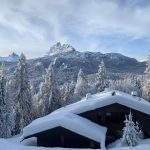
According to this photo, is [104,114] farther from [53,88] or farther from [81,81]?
[81,81]

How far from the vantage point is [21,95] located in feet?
194

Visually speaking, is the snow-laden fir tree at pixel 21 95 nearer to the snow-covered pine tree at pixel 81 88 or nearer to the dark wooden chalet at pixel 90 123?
the dark wooden chalet at pixel 90 123

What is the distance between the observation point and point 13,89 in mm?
59844

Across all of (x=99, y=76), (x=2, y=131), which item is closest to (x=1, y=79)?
(x=2, y=131)

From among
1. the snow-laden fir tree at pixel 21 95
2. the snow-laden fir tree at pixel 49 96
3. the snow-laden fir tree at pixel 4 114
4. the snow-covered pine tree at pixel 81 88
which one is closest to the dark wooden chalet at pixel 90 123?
the snow-laden fir tree at pixel 4 114

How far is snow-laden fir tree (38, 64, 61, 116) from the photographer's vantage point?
66.5m

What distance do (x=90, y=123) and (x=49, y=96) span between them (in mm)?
32404

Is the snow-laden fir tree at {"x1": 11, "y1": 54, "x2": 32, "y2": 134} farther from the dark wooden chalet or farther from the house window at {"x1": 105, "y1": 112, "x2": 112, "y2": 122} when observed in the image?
the house window at {"x1": 105, "y1": 112, "x2": 112, "y2": 122}

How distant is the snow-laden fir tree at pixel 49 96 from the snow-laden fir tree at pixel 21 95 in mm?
6985

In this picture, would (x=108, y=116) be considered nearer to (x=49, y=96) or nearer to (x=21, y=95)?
(x=21, y=95)

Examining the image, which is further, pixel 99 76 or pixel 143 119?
pixel 99 76

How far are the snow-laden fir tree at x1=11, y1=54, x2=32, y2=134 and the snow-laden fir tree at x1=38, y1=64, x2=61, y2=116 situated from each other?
6.98 m

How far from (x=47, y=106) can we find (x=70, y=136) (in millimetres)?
34800

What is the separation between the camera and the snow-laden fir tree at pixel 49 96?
66512mm
